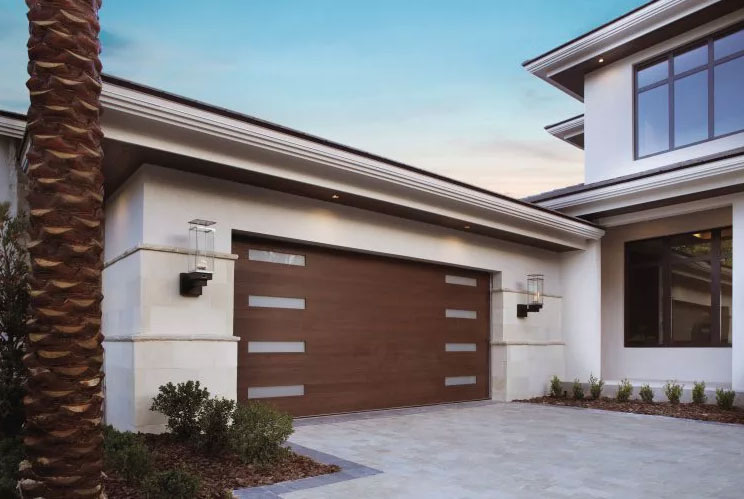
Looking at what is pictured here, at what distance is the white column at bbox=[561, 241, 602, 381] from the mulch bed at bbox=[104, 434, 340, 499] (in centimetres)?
886

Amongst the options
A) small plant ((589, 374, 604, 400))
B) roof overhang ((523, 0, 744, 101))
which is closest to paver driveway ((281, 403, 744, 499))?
small plant ((589, 374, 604, 400))

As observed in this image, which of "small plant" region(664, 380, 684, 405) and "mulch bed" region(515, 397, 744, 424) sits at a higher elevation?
"small plant" region(664, 380, 684, 405)

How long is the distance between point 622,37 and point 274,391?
10683 mm

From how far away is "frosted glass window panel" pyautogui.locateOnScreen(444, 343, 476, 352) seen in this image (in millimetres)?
12125

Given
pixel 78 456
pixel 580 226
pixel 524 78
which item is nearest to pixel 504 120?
pixel 524 78

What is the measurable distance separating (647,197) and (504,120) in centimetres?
565

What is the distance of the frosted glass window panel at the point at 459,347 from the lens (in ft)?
39.8

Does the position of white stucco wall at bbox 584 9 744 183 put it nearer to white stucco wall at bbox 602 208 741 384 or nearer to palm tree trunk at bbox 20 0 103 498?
white stucco wall at bbox 602 208 741 384

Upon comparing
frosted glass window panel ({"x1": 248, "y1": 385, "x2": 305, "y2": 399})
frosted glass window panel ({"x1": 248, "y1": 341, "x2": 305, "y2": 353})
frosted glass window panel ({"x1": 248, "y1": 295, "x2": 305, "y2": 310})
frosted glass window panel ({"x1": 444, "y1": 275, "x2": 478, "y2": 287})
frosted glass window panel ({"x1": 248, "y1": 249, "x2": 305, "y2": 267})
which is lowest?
frosted glass window panel ({"x1": 248, "y1": 385, "x2": 305, "y2": 399})

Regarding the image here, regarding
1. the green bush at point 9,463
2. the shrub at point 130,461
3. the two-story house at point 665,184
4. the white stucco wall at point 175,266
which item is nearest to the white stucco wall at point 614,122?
the two-story house at point 665,184

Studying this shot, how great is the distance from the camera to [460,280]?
12.6m

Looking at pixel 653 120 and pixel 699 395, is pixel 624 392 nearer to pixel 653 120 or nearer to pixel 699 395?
pixel 699 395

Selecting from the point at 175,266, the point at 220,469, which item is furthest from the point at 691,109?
the point at 220,469

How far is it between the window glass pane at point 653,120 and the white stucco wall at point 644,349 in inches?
66.7
